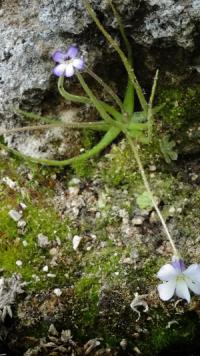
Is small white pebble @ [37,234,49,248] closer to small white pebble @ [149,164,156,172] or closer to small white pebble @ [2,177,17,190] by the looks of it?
small white pebble @ [2,177,17,190]

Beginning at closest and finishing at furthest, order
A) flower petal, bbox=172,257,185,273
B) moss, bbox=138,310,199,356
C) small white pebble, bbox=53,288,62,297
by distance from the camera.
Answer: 1. flower petal, bbox=172,257,185,273
2. moss, bbox=138,310,199,356
3. small white pebble, bbox=53,288,62,297

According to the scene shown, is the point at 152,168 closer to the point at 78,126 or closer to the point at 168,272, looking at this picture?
the point at 78,126

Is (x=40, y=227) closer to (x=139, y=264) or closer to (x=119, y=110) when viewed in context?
(x=139, y=264)

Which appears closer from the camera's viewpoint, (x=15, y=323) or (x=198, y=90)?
(x=15, y=323)

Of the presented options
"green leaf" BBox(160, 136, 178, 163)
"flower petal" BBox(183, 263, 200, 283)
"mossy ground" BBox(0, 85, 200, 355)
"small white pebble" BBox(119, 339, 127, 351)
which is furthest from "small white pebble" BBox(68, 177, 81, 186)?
"flower petal" BBox(183, 263, 200, 283)

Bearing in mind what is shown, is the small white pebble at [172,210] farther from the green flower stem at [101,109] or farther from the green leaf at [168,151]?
the green flower stem at [101,109]

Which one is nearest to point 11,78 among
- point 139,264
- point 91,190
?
point 91,190

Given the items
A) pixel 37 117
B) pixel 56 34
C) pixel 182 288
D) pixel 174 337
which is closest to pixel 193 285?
pixel 182 288
